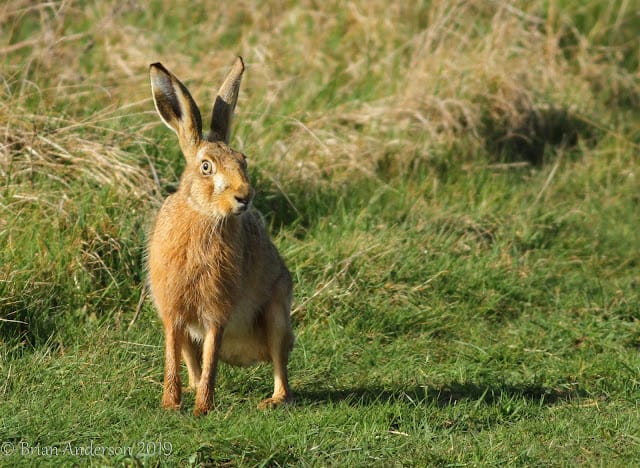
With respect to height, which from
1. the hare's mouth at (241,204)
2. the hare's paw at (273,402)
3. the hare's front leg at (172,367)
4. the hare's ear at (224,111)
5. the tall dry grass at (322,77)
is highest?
the hare's ear at (224,111)

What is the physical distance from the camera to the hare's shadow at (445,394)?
17.0 feet

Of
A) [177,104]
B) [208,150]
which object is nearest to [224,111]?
[177,104]

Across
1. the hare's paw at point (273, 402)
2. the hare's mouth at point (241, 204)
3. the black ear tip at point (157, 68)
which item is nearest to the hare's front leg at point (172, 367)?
the hare's paw at point (273, 402)

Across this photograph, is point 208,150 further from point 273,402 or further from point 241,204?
point 273,402

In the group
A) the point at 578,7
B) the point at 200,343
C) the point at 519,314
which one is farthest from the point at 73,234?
the point at 578,7

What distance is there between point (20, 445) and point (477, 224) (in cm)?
381

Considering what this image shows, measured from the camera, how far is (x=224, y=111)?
522 cm

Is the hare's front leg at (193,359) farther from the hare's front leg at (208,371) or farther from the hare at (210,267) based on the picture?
the hare's front leg at (208,371)

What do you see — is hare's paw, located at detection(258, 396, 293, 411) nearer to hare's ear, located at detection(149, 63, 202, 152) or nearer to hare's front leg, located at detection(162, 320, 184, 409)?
hare's front leg, located at detection(162, 320, 184, 409)

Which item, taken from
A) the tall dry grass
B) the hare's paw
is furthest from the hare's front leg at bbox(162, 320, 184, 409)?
the tall dry grass

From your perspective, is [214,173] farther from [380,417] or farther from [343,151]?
[343,151]

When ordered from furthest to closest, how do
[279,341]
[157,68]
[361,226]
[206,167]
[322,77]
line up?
[322,77], [361,226], [279,341], [157,68], [206,167]

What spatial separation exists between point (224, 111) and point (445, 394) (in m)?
1.76

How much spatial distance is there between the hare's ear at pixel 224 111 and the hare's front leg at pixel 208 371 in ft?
3.04
